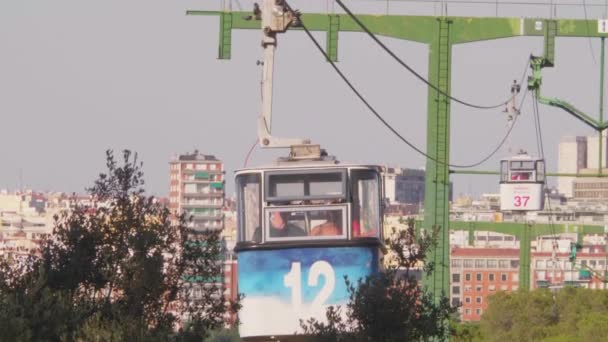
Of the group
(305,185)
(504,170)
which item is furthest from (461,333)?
(504,170)

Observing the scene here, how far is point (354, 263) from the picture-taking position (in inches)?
995

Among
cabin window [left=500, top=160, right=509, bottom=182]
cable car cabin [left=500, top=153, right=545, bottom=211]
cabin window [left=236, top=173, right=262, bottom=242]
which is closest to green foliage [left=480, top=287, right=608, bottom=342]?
cable car cabin [left=500, top=153, right=545, bottom=211]

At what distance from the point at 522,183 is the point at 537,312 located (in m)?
64.1

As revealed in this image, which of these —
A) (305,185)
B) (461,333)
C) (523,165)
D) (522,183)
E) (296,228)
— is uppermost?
(523,165)

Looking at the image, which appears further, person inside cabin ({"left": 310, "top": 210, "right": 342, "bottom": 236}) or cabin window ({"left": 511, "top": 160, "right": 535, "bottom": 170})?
cabin window ({"left": 511, "top": 160, "right": 535, "bottom": 170})

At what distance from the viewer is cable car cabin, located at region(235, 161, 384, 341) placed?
25078mm

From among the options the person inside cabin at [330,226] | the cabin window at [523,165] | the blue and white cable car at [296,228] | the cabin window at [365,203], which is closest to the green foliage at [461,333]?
the cabin window at [365,203]

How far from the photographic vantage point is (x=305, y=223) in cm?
2505

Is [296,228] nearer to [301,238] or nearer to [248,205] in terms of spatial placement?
[301,238]

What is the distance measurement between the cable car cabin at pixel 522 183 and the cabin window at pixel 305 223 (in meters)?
30.0

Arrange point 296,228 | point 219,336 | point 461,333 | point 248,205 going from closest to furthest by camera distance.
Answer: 1. point 296,228
2. point 248,205
3. point 461,333
4. point 219,336

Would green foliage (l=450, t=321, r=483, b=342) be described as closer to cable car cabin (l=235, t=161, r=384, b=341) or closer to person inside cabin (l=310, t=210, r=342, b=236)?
cable car cabin (l=235, t=161, r=384, b=341)

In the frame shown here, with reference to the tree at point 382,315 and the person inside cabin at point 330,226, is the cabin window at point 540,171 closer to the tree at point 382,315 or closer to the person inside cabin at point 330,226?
the tree at point 382,315

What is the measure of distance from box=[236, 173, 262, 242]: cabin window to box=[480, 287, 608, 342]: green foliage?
86.0 meters
